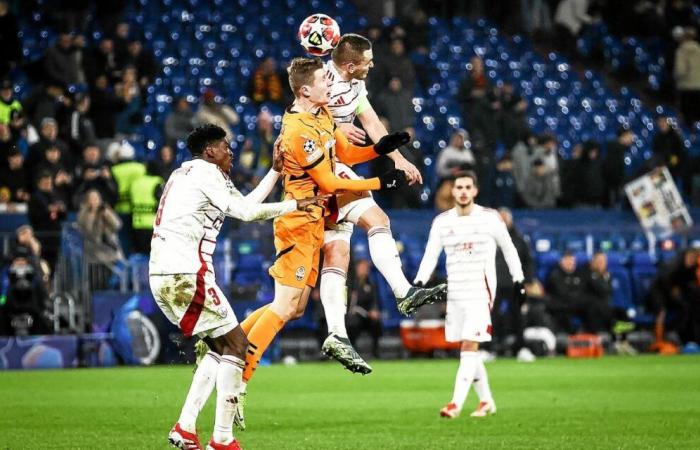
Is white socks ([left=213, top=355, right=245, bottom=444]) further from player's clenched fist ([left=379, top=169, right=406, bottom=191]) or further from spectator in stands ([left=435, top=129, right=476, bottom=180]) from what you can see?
spectator in stands ([left=435, top=129, right=476, bottom=180])

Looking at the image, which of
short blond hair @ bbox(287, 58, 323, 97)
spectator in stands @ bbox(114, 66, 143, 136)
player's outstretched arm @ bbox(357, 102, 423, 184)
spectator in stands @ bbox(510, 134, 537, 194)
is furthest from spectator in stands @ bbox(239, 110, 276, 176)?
short blond hair @ bbox(287, 58, 323, 97)

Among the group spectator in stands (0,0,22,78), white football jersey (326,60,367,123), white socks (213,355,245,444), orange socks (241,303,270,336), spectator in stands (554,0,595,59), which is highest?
spectator in stands (554,0,595,59)

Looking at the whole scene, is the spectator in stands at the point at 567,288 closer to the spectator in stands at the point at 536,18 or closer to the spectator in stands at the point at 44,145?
the spectator in stands at the point at 44,145

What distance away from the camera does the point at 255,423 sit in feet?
38.0

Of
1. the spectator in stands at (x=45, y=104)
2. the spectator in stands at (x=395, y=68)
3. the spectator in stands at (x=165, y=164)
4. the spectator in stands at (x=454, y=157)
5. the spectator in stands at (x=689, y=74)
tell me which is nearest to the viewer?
the spectator in stands at (x=165, y=164)

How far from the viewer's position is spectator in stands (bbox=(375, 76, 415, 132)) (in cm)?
2375

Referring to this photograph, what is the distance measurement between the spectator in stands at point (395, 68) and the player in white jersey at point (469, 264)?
11835 millimetres

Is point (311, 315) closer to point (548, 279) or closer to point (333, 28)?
point (548, 279)

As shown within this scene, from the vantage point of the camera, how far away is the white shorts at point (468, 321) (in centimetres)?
1252

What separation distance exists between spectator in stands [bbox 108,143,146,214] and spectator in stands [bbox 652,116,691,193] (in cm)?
1039

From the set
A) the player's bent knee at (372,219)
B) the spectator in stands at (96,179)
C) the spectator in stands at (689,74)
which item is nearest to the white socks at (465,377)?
the player's bent knee at (372,219)

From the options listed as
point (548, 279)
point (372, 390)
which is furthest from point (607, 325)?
point (372, 390)

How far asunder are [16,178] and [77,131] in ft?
4.67

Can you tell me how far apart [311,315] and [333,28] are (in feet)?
39.0
